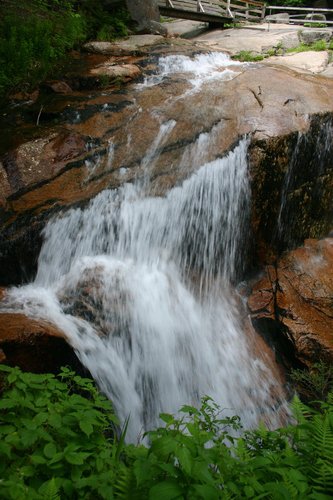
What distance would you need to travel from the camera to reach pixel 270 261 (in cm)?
620

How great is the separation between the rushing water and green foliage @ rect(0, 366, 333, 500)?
5.99 feet

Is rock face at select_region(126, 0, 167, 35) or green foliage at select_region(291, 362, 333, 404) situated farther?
rock face at select_region(126, 0, 167, 35)

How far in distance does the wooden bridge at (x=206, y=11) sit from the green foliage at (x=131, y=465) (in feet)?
46.6

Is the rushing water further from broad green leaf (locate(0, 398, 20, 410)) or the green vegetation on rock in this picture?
the green vegetation on rock

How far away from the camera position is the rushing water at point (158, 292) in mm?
4246

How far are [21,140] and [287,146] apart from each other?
4106mm

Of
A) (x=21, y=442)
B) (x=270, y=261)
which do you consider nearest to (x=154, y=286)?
(x=270, y=261)

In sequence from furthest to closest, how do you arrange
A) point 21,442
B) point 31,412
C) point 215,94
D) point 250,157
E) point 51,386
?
1. point 215,94
2. point 250,157
3. point 51,386
4. point 31,412
5. point 21,442

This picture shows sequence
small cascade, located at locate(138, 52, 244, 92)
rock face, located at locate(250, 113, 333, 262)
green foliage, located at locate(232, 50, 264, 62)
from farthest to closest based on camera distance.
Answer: green foliage, located at locate(232, 50, 264, 62) < small cascade, located at locate(138, 52, 244, 92) < rock face, located at locate(250, 113, 333, 262)

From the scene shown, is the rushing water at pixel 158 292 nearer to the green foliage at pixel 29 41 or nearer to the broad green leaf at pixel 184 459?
the broad green leaf at pixel 184 459

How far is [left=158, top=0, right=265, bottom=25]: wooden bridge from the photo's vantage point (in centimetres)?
1339

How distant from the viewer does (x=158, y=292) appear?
5008 millimetres

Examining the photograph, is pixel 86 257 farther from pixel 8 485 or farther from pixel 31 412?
pixel 8 485

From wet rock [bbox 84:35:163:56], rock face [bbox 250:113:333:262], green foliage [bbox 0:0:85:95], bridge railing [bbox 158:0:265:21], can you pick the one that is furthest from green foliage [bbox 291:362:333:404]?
bridge railing [bbox 158:0:265:21]
